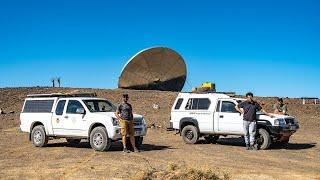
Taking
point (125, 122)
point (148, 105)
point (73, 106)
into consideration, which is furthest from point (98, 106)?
point (148, 105)

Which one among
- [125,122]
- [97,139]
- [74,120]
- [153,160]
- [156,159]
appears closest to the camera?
[153,160]

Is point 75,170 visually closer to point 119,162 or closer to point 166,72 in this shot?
point 119,162

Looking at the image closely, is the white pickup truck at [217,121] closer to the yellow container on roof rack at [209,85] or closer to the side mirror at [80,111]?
the side mirror at [80,111]

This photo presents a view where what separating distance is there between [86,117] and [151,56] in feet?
87.0

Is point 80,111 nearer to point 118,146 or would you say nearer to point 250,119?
point 118,146

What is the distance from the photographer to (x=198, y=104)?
21.3 metres

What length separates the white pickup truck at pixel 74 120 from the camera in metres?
17.8

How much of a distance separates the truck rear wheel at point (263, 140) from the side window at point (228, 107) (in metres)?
1.43

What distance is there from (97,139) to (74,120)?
4.49 feet

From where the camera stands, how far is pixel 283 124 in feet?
62.6

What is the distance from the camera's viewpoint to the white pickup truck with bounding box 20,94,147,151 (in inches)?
700

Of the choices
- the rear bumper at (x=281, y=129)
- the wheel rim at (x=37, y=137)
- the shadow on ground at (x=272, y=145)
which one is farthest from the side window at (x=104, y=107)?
Answer: the rear bumper at (x=281, y=129)

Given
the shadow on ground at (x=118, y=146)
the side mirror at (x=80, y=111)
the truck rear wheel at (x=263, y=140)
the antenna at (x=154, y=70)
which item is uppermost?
the antenna at (x=154, y=70)

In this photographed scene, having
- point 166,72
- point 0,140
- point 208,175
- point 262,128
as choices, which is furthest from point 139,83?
point 208,175
